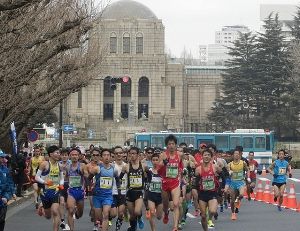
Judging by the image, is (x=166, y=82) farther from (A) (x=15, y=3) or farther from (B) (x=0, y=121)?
(A) (x=15, y=3)

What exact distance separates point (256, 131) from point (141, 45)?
51921 mm

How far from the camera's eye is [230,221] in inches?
878

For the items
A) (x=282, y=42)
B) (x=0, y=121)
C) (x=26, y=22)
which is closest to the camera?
(x=26, y=22)

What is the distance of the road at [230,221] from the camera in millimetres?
20516

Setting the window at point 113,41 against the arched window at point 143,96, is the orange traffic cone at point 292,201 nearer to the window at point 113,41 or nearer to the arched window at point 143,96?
the window at point 113,41

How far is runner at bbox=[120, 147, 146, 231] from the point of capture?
59.9 ft

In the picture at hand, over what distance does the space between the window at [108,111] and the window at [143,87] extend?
3646mm

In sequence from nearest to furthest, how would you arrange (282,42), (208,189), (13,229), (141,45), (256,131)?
(208,189) → (13,229) → (256,131) → (282,42) → (141,45)

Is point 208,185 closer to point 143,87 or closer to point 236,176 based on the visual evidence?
point 236,176

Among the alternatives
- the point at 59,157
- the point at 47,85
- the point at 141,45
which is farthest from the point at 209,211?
the point at 141,45

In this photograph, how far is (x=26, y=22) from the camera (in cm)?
2359

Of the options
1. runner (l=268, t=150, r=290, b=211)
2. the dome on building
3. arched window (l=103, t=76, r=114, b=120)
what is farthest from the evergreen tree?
runner (l=268, t=150, r=290, b=211)

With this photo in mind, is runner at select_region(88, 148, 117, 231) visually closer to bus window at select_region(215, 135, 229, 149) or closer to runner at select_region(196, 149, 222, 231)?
runner at select_region(196, 149, 222, 231)

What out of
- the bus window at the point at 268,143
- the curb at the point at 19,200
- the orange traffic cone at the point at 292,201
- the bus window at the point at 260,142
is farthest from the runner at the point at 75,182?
the bus window at the point at 268,143
